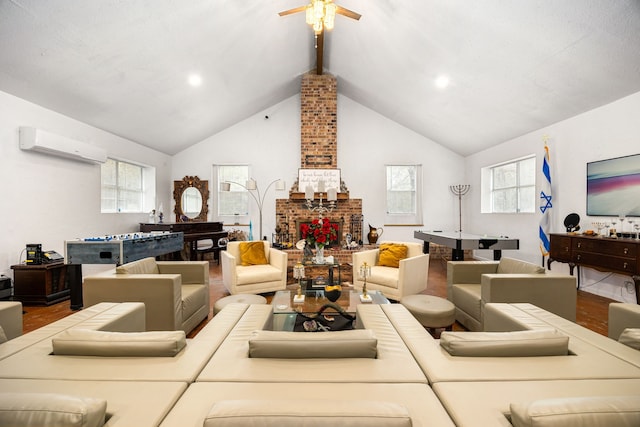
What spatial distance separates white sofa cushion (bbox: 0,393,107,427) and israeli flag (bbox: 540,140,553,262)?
565 centimetres

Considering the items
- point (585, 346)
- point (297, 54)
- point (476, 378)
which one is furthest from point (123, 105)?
point (585, 346)

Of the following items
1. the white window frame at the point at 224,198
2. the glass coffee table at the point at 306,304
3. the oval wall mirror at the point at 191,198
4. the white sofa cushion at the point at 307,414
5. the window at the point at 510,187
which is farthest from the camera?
the white window frame at the point at 224,198

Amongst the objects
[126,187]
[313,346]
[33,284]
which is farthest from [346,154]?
[313,346]

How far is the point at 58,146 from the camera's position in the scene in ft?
13.5

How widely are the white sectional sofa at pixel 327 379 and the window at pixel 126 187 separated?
179 inches

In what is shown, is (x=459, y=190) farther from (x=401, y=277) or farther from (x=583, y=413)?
(x=583, y=413)

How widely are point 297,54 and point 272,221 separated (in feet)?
12.2

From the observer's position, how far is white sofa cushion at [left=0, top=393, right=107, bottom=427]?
86 centimetres

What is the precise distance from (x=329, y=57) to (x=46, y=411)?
6608 millimetres

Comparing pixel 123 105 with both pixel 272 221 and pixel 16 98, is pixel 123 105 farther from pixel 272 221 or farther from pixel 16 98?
pixel 272 221

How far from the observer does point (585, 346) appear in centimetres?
160

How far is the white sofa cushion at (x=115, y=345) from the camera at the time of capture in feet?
4.82

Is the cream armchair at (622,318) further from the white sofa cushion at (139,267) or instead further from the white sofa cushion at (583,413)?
the white sofa cushion at (139,267)

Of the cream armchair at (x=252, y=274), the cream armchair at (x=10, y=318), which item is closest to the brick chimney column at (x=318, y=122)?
the cream armchair at (x=252, y=274)
